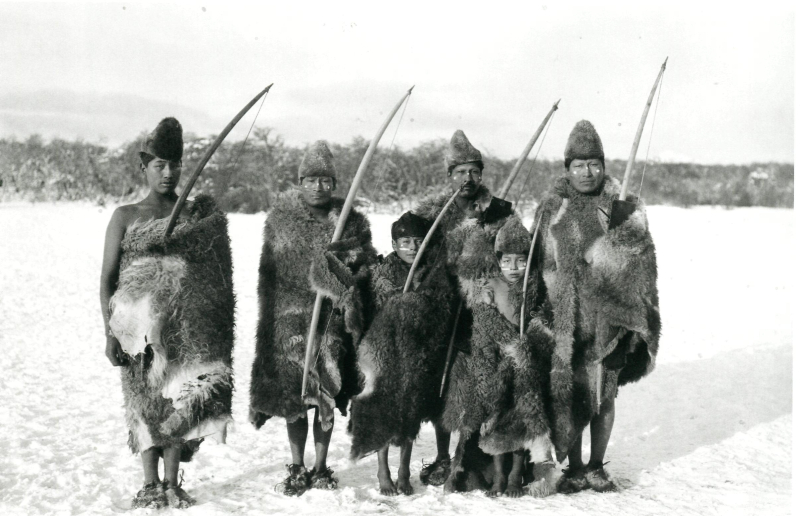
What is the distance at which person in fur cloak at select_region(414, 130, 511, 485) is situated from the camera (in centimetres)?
457

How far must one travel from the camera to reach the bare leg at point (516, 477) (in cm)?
441

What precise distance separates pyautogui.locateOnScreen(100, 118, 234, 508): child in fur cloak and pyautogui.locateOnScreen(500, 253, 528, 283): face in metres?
1.68

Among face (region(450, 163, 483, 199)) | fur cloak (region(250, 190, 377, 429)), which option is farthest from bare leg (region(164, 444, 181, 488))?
face (region(450, 163, 483, 199))

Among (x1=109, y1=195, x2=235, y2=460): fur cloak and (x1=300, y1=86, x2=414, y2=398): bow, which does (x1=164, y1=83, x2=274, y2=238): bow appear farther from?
(x1=300, y1=86, x2=414, y2=398): bow

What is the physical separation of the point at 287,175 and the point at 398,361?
16.9 metres

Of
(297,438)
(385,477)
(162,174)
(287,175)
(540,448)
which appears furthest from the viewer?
(287,175)

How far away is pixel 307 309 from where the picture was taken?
4465 mm

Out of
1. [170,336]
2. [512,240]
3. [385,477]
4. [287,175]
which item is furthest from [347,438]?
[287,175]

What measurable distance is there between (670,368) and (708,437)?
265 centimetres

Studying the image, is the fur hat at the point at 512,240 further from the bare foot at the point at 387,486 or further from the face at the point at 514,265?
the bare foot at the point at 387,486

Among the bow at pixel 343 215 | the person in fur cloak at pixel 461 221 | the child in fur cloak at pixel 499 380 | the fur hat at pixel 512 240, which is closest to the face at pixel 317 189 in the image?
the bow at pixel 343 215

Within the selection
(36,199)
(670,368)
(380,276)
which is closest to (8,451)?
(380,276)

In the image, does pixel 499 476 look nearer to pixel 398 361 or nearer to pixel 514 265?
pixel 398 361

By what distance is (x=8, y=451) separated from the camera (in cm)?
495
